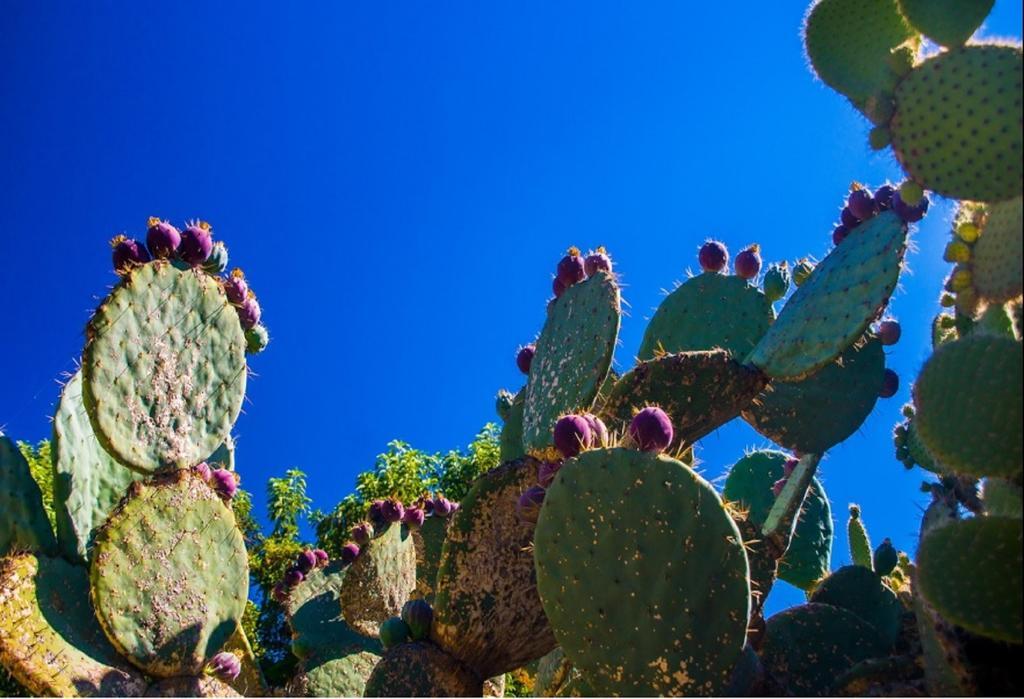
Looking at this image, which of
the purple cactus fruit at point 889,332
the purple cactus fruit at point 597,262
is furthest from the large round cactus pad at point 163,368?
the purple cactus fruit at point 889,332

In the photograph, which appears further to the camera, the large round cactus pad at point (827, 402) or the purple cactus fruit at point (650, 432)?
the large round cactus pad at point (827, 402)

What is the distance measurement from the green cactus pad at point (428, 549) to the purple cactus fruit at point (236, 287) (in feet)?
3.54

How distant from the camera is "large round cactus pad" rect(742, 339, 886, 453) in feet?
8.75

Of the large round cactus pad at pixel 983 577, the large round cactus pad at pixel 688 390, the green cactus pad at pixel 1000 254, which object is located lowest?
the large round cactus pad at pixel 983 577

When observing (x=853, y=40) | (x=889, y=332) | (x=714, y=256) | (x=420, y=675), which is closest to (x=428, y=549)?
(x=420, y=675)

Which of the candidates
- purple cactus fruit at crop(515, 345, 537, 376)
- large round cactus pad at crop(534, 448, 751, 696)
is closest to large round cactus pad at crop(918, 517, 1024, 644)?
large round cactus pad at crop(534, 448, 751, 696)

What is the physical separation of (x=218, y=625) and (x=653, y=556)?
154 centimetres

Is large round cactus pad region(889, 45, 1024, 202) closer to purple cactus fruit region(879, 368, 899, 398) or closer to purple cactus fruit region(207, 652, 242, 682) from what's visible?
purple cactus fruit region(879, 368, 899, 398)

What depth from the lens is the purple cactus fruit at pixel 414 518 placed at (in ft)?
12.1

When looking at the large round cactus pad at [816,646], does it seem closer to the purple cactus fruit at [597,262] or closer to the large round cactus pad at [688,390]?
the large round cactus pad at [688,390]

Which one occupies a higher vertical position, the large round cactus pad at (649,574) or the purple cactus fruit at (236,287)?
the purple cactus fruit at (236,287)

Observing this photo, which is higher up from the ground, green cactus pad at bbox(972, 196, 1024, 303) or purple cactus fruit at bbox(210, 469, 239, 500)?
purple cactus fruit at bbox(210, 469, 239, 500)

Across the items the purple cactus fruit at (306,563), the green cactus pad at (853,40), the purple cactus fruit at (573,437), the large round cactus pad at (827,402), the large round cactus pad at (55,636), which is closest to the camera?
the purple cactus fruit at (573,437)

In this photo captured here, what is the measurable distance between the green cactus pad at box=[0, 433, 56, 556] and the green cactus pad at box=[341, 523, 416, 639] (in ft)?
3.86
